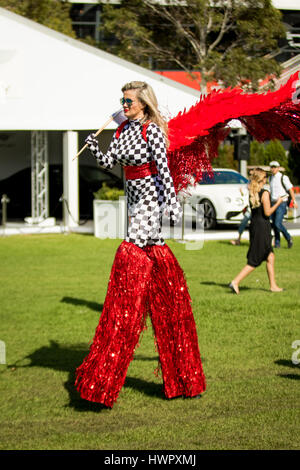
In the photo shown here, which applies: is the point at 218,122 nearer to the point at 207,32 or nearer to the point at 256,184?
the point at 256,184

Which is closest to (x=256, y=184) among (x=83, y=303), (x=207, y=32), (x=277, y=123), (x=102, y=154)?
(x=83, y=303)

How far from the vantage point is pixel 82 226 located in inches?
794

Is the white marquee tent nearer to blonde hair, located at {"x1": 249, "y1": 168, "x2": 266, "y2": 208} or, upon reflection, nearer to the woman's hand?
blonde hair, located at {"x1": 249, "y1": 168, "x2": 266, "y2": 208}

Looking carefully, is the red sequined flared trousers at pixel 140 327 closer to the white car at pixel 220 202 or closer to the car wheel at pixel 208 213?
the white car at pixel 220 202

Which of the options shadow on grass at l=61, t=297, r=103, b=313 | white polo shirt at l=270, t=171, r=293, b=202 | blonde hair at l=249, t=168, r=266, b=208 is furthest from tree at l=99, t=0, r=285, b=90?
shadow on grass at l=61, t=297, r=103, b=313

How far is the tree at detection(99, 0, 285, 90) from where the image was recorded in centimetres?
3095

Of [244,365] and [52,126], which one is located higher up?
[52,126]

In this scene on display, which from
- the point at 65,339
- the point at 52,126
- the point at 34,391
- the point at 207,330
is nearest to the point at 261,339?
the point at 207,330

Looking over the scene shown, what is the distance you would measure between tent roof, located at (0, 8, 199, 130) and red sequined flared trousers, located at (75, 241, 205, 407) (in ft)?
42.6

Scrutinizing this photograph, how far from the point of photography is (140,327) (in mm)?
5172

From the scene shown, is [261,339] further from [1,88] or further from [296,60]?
[296,60]

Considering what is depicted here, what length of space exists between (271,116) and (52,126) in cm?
1348
